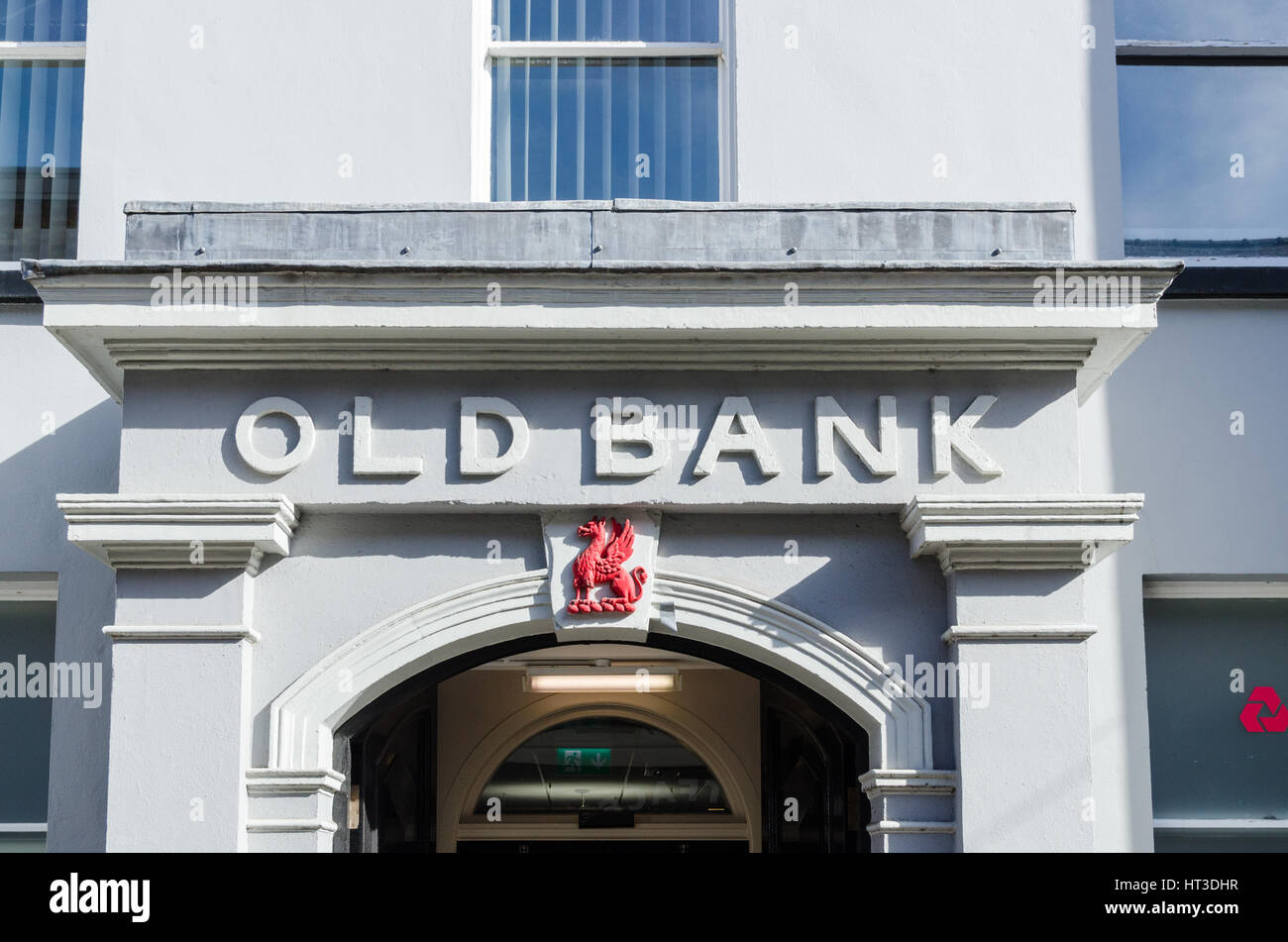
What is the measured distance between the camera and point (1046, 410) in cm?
633

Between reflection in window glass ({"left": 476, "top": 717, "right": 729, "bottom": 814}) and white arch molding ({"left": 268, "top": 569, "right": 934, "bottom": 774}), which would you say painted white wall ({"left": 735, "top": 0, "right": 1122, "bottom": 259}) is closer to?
white arch molding ({"left": 268, "top": 569, "right": 934, "bottom": 774})

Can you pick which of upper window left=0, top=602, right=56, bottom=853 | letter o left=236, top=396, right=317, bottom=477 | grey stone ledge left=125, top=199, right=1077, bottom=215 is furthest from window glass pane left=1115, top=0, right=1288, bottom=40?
upper window left=0, top=602, right=56, bottom=853

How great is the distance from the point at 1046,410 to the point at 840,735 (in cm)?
173

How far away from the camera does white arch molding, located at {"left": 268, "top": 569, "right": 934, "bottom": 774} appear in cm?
614

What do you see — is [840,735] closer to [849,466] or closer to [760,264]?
[849,466]

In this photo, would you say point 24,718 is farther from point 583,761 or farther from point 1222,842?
point 1222,842

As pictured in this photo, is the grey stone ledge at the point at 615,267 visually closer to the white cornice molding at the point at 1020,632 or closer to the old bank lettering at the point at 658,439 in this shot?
the old bank lettering at the point at 658,439

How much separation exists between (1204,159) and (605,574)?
13.0 feet

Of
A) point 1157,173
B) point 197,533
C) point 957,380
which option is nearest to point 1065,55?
point 1157,173

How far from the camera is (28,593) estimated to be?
24.6ft

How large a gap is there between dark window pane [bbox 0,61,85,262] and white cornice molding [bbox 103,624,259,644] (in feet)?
8.21

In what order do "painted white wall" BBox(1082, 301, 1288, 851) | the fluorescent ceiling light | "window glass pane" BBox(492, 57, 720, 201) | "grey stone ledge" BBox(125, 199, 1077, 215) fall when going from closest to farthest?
"grey stone ledge" BBox(125, 199, 1077, 215) < "painted white wall" BBox(1082, 301, 1288, 851) < "window glass pane" BBox(492, 57, 720, 201) < the fluorescent ceiling light

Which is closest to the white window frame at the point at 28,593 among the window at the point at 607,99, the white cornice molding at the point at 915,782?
the window at the point at 607,99

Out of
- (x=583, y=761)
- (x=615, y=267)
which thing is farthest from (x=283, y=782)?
Result: (x=583, y=761)
